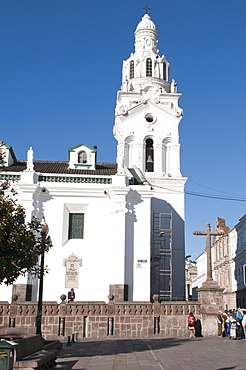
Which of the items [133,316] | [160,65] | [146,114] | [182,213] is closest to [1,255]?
[133,316]

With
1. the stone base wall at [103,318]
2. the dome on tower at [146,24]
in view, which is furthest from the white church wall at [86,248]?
the dome on tower at [146,24]

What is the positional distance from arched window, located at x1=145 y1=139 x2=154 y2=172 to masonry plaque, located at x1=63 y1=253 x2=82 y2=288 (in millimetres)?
13850

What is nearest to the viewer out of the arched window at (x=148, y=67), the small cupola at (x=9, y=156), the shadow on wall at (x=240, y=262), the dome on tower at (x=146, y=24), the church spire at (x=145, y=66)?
the small cupola at (x=9, y=156)

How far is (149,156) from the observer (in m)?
38.0

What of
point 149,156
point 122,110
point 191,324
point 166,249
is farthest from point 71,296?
point 122,110

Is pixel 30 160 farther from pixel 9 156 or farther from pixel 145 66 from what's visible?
pixel 145 66

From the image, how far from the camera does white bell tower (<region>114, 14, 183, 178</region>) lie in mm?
37438

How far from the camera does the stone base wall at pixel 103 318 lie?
21328 millimetres

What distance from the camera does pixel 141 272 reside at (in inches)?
1021

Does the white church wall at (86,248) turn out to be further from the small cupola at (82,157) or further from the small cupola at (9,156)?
the small cupola at (9,156)

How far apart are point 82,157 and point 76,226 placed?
6.87 meters

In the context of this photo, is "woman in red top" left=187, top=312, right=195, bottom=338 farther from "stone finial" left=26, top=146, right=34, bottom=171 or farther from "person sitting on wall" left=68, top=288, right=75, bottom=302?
"stone finial" left=26, top=146, right=34, bottom=171

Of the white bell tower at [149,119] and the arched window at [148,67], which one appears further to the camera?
the arched window at [148,67]

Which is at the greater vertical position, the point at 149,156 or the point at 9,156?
the point at 149,156
